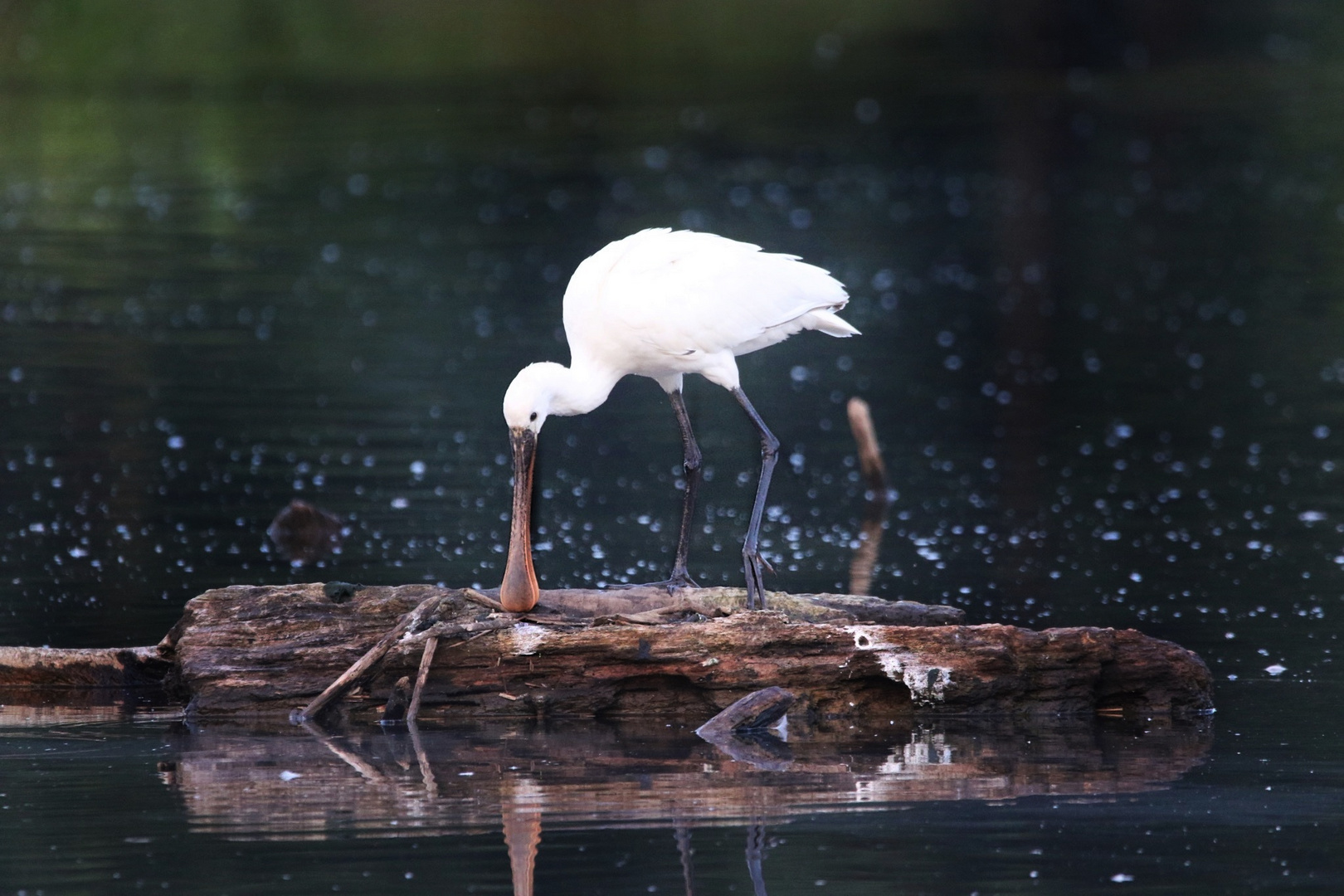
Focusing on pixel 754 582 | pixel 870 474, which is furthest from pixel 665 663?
pixel 870 474

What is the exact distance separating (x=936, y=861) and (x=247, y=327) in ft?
45.5

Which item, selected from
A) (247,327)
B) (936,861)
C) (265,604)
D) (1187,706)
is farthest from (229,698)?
(247,327)

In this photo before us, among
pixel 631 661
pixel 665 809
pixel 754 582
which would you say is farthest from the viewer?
pixel 754 582

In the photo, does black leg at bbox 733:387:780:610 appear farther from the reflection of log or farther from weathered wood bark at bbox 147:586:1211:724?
the reflection of log

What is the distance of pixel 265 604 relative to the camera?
30.3ft

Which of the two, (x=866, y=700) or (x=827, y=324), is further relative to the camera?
(x=827, y=324)

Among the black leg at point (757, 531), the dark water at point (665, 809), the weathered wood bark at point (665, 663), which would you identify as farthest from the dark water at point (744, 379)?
the black leg at point (757, 531)

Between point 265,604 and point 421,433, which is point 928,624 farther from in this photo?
point 421,433

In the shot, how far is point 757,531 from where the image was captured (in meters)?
9.75

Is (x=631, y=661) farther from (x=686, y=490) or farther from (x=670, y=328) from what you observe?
(x=670, y=328)

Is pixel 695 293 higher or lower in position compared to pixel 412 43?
lower

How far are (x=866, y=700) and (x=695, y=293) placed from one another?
2.17 meters

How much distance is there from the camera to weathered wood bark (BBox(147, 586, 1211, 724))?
895 cm

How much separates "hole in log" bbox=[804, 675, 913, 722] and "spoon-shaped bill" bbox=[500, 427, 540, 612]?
4.16ft
